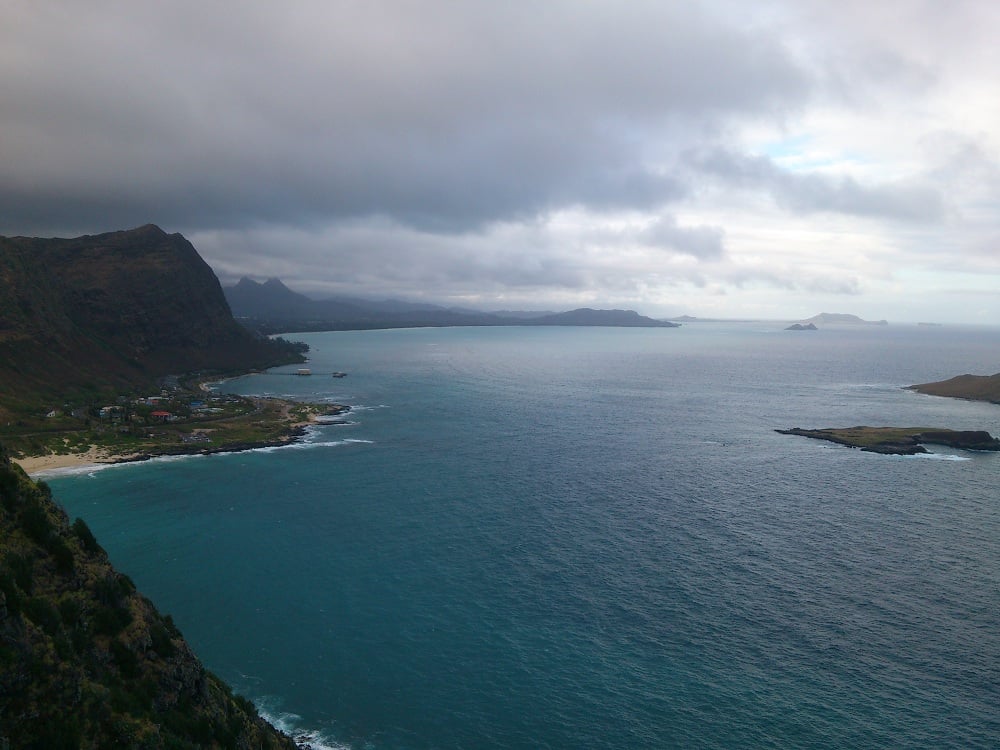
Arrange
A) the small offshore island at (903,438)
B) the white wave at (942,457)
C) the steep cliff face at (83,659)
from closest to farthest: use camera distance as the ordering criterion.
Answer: the steep cliff face at (83,659) < the white wave at (942,457) < the small offshore island at (903,438)

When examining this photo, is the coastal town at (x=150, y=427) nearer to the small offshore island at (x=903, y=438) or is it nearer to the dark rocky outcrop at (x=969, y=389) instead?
the small offshore island at (x=903, y=438)

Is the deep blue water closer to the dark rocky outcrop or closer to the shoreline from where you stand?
the shoreline

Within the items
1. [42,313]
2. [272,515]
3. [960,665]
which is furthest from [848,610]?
[42,313]

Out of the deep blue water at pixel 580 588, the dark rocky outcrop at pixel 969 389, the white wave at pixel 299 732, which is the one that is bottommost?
the white wave at pixel 299 732

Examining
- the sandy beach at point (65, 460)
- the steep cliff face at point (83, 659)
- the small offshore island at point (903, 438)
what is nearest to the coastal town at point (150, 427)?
the sandy beach at point (65, 460)

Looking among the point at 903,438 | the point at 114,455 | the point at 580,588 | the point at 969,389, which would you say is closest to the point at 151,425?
the point at 114,455

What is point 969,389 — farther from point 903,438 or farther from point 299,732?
point 299,732

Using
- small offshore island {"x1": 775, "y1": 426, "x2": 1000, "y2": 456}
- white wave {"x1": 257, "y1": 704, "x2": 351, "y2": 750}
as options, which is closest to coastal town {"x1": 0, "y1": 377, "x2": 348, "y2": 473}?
white wave {"x1": 257, "y1": 704, "x2": 351, "y2": 750}

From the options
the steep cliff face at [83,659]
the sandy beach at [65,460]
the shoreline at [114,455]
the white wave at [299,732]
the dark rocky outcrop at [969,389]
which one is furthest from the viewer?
the dark rocky outcrop at [969,389]
